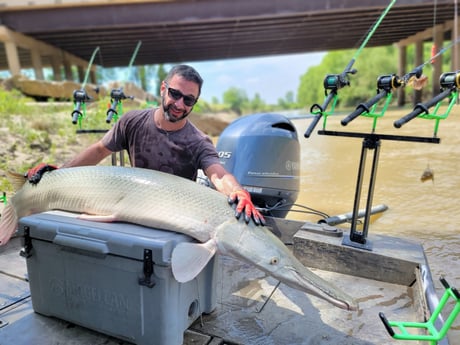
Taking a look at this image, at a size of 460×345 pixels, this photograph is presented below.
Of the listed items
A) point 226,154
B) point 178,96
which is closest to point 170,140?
point 178,96

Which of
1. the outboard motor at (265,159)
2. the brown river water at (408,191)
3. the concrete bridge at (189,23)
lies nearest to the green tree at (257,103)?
the concrete bridge at (189,23)

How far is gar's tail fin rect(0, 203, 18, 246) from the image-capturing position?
2.31 meters

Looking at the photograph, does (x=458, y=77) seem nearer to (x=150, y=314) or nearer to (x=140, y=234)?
(x=140, y=234)

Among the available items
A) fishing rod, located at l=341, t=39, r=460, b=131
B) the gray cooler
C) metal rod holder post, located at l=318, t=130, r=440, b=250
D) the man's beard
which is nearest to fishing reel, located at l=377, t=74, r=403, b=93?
fishing rod, located at l=341, t=39, r=460, b=131

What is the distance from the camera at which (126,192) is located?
1.85 meters

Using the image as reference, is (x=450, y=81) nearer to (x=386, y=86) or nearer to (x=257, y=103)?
(x=386, y=86)

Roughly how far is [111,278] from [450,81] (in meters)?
2.03

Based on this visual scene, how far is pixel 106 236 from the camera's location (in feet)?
5.27

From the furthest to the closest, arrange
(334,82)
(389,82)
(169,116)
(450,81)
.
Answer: (334,82), (389,82), (169,116), (450,81)

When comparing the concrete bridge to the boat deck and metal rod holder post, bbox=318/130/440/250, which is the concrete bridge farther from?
the boat deck

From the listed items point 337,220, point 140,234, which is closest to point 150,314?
point 140,234

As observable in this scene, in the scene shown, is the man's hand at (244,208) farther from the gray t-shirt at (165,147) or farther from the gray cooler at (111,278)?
the gray t-shirt at (165,147)

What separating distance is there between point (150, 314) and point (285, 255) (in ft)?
2.13

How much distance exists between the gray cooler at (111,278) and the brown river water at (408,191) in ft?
5.15
